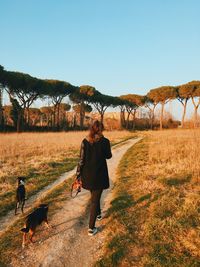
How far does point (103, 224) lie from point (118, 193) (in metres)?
2.37

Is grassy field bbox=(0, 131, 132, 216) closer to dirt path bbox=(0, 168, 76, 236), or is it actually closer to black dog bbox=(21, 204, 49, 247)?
dirt path bbox=(0, 168, 76, 236)

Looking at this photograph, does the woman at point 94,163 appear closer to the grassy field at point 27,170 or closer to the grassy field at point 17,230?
the grassy field at point 17,230

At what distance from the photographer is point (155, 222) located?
6.29 m

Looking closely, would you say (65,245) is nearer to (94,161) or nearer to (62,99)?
(94,161)

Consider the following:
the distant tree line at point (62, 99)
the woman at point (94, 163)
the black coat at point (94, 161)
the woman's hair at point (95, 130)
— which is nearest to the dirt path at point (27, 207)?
the woman at point (94, 163)

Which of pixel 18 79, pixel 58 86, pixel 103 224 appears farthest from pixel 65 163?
pixel 58 86

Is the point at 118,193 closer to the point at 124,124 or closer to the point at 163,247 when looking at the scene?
the point at 163,247

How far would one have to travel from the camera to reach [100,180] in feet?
19.3

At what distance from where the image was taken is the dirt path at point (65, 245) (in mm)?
4926

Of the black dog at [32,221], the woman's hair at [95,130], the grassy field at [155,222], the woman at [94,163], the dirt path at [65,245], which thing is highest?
the woman's hair at [95,130]

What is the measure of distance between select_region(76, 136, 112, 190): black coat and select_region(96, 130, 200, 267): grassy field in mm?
1217

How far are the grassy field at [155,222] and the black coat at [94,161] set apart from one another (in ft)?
3.99

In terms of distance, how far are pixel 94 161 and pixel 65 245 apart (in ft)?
5.91

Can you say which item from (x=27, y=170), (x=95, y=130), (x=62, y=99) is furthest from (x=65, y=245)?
(x=62, y=99)
